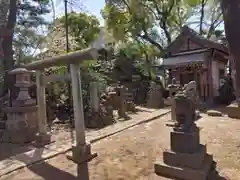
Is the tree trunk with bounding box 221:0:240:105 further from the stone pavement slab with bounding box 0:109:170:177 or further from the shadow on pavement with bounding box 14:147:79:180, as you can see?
the stone pavement slab with bounding box 0:109:170:177

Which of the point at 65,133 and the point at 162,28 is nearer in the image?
the point at 65,133

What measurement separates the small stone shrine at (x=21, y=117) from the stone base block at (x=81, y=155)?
2.44m

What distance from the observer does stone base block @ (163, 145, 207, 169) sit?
4.16 metres

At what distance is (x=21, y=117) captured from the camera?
705 centimetres

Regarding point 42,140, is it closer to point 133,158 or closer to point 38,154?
point 38,154

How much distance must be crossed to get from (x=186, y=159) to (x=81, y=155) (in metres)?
2.06

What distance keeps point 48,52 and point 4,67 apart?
2526 millimetres

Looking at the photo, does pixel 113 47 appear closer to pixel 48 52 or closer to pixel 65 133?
pixel 48 52

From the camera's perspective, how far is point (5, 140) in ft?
23.3

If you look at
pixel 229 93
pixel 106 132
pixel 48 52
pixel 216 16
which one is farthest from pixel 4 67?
pixel 216 16

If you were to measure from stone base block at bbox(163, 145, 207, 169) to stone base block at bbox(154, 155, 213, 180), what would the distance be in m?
0.08

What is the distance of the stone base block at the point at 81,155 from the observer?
4.99 meters

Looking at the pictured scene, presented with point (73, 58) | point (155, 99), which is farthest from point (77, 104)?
point (155, 99)

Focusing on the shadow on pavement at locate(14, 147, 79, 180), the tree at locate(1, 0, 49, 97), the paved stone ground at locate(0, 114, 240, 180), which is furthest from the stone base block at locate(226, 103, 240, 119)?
the tree at locate(1, 0, 49, 97)
